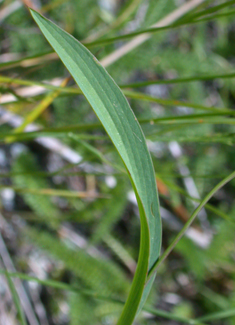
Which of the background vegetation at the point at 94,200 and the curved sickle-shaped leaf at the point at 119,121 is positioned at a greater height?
the background vegetation at the point at 94,200

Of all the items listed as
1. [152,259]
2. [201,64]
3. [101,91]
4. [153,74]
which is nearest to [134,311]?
[152,259]

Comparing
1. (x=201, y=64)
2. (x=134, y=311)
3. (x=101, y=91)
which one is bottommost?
(x=134, y=311)

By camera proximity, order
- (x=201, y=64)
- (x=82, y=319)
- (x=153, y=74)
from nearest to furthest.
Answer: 1. (x=82, y=319)
2. (x=201, y=64)
3. (x=153, y=74)

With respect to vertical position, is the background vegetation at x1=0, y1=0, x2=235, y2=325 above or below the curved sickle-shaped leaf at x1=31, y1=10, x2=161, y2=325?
above

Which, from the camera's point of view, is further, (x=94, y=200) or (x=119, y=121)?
(x=94, y=200)

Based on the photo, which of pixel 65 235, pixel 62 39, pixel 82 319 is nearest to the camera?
pixel 62 39

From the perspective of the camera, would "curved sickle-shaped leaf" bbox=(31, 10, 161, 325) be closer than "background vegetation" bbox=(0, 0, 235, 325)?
Yes

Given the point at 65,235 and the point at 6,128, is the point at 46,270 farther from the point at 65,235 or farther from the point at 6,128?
the point at 6,128

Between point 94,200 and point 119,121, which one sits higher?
point 94,200
